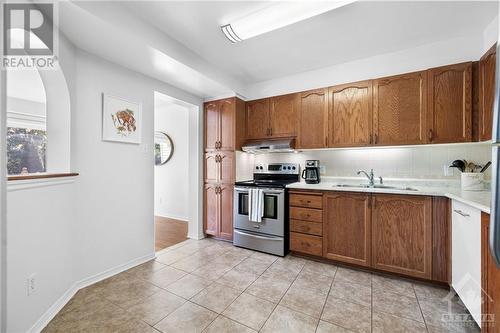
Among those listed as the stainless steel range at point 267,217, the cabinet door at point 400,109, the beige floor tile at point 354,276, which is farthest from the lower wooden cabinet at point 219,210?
the cabinet door at point 400,109

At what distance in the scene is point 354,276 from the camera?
7.38 feet

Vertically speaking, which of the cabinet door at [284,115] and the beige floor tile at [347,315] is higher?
the cabinet door at [284,115]

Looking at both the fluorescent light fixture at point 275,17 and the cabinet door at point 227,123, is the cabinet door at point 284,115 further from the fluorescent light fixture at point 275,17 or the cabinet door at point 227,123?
the fluorescent light fixture at point 275,17

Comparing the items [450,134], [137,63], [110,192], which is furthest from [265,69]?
[110,192]

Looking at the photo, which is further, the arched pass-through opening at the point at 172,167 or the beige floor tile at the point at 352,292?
the arched pass-through opening at the point at 172,167

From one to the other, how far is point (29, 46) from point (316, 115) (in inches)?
114

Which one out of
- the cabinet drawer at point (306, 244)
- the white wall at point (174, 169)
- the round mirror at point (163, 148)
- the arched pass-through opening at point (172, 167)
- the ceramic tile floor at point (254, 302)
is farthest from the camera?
the round mirror at point (163, 148)

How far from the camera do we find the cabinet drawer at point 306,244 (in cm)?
255

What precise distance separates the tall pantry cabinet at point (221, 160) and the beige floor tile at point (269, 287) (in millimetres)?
1151

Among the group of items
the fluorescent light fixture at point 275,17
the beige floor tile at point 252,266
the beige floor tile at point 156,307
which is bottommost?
the beige floor tile at point 252,266

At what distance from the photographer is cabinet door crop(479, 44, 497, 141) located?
180 cm

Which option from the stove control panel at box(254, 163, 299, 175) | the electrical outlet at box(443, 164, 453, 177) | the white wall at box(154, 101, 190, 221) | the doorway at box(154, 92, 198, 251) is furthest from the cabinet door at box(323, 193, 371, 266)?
the white wall at box(154, 101, 190, 221)

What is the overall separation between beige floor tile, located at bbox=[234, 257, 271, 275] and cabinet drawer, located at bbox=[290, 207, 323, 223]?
0.69 metres

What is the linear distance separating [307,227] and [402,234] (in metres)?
0.97
